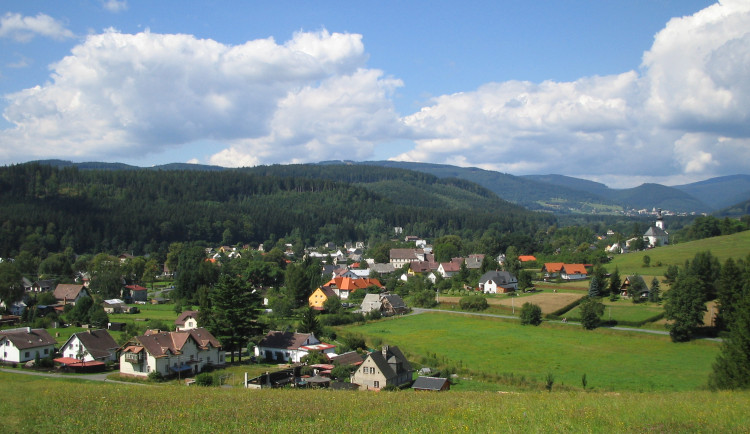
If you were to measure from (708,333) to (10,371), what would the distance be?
45.3 meters

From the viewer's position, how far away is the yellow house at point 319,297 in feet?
192

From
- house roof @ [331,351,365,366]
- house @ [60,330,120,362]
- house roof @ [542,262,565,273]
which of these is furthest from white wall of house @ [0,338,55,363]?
house roof @ [542,262,565,273]

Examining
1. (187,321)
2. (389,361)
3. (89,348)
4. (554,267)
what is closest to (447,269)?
(554,267)

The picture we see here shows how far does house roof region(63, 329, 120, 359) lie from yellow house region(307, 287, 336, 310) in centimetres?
2601

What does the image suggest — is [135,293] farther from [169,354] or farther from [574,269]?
[574,269]

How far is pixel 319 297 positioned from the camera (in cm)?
5931

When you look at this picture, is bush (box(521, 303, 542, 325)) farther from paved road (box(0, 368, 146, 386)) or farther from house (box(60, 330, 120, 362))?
house (box(60, 330, 120, 362))

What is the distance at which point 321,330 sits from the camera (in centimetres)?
4138

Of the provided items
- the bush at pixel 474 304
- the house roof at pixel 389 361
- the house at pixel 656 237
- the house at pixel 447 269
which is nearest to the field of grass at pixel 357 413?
the house roof at pixel 389 361

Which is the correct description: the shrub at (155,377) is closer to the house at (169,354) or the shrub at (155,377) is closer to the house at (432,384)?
the house at (169,354)

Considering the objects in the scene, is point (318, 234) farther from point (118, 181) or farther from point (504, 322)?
point (504, 322)

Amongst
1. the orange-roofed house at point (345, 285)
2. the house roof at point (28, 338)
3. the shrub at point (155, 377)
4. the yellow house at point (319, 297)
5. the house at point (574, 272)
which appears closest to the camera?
the shrub at point (155, 377)

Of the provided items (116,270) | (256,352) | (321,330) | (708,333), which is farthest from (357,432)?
(116,270)

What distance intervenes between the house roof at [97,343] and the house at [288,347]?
30.4 feet
